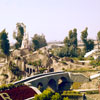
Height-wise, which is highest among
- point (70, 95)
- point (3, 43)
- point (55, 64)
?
point (3, 43)

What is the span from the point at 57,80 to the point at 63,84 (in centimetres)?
419

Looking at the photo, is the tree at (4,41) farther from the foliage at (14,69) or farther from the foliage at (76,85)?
the foliage at (76,85)

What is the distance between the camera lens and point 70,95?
176 ft

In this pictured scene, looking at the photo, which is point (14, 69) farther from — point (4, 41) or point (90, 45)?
point (90, 45)

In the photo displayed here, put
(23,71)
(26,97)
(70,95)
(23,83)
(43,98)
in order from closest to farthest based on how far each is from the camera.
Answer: (43,98) → (26,97) → (70,95) → (23,83) → (23,71)

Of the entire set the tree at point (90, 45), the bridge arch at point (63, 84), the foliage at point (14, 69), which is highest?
the tree at point (90, 45)

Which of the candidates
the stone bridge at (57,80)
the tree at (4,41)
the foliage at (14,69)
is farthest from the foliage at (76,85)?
the tree at (4,41)

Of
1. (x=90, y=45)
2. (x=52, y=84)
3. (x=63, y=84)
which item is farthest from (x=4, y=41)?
(x=90, y=45)

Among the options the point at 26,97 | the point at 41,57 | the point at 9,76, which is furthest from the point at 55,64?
the point at 26,97

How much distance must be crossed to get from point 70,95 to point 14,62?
37663mm

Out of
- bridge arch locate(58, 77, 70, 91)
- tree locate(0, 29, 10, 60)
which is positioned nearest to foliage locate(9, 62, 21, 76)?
tree locate(0, 29, 10, 60)

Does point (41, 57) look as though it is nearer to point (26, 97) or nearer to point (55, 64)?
point (55, 64)

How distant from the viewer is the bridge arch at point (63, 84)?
71.4 meters

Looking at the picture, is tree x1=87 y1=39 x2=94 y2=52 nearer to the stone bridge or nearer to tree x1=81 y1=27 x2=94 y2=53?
tree x1=81 y1=27 x2=94 y2=53
